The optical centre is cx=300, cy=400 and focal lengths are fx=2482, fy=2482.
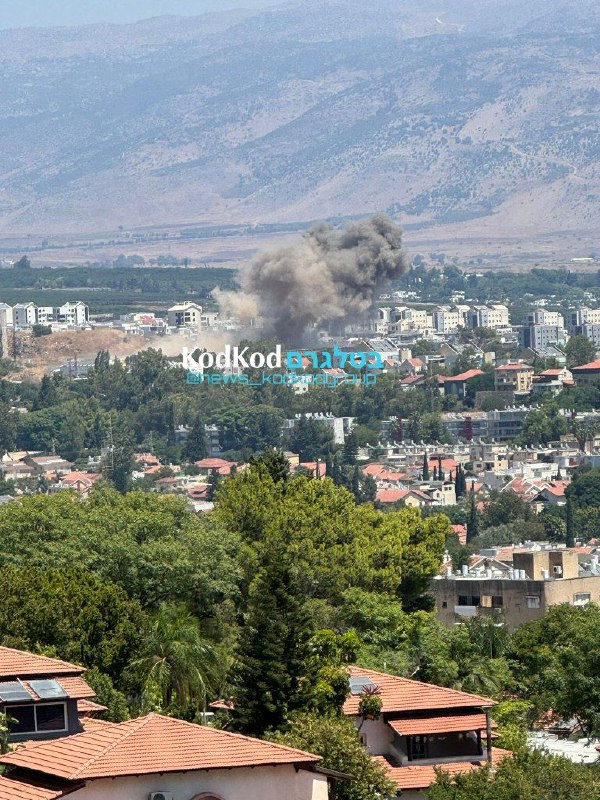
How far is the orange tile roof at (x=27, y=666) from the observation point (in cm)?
2597

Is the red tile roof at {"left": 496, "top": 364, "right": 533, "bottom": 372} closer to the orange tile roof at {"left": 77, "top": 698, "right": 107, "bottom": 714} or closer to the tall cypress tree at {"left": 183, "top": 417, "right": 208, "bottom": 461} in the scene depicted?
the tall cypress tree at {"left": 183, "top": 417, "right": 208, "bottom": 461}

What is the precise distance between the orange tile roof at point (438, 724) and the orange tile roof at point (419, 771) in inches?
14.4

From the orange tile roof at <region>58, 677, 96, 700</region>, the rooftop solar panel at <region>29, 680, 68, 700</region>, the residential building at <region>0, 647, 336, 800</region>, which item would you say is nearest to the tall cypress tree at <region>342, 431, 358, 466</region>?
the orange tile roof at <region>58, 677, 96, 700</region>

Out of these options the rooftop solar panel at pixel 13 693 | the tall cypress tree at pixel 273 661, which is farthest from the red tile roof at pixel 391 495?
the rooftop solar panel at pixel 13 693

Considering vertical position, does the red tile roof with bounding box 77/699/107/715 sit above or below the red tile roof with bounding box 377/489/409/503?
above

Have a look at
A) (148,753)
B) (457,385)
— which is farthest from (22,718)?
(457,385)

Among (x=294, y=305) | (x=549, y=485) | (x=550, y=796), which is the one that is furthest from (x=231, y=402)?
(x=550, y=796)

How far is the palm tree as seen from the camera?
3094 centimetres

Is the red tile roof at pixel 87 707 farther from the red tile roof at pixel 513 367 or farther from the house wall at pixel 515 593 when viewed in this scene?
the red tile roof at pixel 513 367

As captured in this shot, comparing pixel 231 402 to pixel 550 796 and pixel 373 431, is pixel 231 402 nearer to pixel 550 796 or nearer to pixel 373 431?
pixel 373 431

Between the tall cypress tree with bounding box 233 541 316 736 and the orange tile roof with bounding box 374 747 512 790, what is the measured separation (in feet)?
6.74

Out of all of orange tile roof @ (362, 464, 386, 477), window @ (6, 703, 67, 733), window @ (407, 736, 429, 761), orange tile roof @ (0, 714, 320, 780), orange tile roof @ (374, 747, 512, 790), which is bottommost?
orange tile roof @ (362, 464, 386, 477)

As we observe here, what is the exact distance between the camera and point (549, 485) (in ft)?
461

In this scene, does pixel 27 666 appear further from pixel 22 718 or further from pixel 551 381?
pixel 551 381
